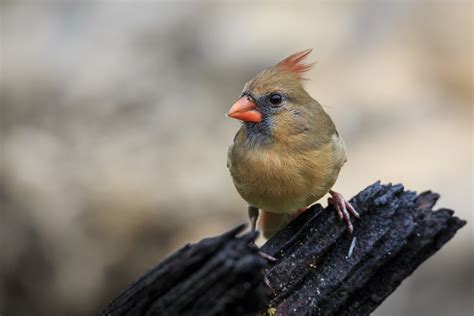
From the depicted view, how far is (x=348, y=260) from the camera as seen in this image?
3.19 metres

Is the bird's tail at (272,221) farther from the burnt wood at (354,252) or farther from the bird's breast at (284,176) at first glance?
the burnt wood at (354,252)

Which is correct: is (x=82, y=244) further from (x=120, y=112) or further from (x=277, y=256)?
(x=277, y=256)

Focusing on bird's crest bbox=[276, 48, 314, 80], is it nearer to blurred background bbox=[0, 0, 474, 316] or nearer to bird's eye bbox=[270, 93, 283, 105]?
bird's eye bbox=[270, 93, 283, 105]

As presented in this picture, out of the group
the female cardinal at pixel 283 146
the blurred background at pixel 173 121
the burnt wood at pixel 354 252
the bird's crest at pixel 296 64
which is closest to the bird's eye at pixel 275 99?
the female cardinal at pixel 283 146

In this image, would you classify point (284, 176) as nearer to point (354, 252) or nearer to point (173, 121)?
point (354, 252)

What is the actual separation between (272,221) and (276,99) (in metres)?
0.85

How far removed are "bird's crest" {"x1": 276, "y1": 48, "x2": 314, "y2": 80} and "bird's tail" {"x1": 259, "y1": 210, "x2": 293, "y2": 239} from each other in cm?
87

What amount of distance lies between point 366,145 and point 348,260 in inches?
150

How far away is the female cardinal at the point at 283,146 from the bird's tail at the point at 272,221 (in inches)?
19.5

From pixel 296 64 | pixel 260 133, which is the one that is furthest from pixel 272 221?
pixel 296 64

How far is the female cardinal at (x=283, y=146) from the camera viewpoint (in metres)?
3.52

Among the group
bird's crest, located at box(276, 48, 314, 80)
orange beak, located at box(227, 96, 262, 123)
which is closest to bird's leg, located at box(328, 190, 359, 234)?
orange beak, located at box(227, 96, 262, 123)

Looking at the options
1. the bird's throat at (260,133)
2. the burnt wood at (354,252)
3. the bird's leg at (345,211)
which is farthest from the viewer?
the bird's throat at (260,133)

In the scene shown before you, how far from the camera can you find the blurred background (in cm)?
607
